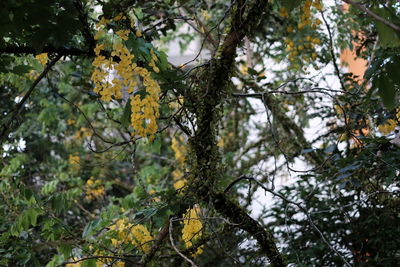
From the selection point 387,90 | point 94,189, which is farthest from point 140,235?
point 94,189

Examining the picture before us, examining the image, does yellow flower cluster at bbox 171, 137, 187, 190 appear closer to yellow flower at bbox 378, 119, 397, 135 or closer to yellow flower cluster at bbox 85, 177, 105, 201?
yellow flower cluster at bbox 85, 177, 105, 201

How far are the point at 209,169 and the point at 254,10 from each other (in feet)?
1.84

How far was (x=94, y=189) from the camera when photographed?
14.8ft

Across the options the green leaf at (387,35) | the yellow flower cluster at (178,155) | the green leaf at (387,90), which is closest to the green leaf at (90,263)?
the green leaf at (387,90)

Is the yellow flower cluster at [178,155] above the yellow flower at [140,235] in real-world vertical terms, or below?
above

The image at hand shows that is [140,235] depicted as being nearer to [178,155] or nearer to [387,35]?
[387,35]

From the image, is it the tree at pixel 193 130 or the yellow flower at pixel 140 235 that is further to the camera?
the yellow flower at pixel 140 235

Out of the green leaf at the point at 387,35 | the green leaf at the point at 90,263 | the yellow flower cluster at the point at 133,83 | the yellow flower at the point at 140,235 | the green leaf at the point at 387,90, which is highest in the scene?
the yellow flower cluster at the point at 133,83

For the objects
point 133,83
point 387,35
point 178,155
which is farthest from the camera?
point 178,155

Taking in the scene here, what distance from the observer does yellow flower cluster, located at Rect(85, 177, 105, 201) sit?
4320 millimetres

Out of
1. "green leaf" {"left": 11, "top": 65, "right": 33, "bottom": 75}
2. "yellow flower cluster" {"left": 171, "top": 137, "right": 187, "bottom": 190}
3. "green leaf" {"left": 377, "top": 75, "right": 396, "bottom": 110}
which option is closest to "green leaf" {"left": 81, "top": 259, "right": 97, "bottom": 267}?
"green leaf" {"left": 11, "top": 65, "right": 33, "bottom": 75}

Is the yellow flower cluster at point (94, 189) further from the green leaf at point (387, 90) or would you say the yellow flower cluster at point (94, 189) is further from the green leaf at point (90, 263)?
the green leaf at point (387, 90)

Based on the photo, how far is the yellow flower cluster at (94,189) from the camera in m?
4.32

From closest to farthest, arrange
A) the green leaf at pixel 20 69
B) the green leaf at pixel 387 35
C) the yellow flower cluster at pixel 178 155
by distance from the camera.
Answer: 1. the green leaf at pixel 387 35
2. the green leaf at pixel 20 69
3. the yellow flower cluster at pixel 178 155
